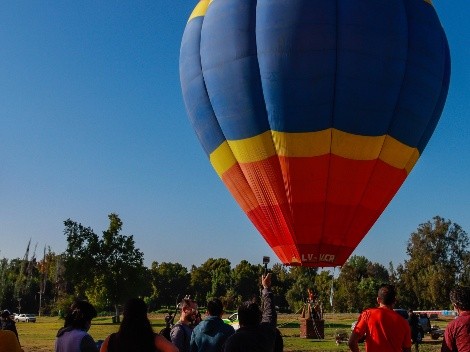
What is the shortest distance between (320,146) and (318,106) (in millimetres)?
1005

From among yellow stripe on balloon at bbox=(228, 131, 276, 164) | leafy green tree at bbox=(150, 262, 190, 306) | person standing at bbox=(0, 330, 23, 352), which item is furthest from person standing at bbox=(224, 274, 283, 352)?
leafy green tree at bbox=(150, 262, 190, 306)

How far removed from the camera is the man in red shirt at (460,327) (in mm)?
4895

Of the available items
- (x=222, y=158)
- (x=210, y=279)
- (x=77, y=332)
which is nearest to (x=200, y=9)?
(x=222, y=158)

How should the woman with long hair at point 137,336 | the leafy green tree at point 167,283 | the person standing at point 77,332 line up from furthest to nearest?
the leafy green tree at point 167,283
the person standing at point 77,332
the woman with long hair at point 137,336

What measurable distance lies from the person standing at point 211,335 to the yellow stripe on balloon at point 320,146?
9.44m

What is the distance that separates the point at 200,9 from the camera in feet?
55.4

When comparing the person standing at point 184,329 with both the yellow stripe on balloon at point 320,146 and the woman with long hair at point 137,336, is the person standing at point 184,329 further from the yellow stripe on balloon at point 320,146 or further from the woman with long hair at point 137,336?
the yellow stripe on balloon at point 320,146

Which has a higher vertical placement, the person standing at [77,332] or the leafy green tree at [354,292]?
the leafy green tree at [354,292]

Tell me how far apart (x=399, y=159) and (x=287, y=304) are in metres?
60.8

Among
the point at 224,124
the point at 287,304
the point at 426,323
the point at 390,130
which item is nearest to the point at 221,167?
the point at 224,124

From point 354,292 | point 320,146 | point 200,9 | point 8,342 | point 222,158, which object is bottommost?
point 8,342

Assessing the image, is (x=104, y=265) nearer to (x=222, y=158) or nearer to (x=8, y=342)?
(x=222, y=158)

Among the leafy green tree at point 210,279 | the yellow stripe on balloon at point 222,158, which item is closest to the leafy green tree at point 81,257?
the yellow stripe on balloon at point 222,158

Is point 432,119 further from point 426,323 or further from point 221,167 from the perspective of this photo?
point 426,323
